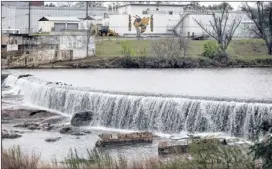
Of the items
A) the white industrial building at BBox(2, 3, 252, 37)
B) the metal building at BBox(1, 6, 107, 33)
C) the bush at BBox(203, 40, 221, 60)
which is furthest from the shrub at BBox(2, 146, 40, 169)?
the white industrial building at BBox(2, 3, 252, 37)

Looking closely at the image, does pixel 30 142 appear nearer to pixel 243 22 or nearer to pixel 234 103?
pixel 234 103

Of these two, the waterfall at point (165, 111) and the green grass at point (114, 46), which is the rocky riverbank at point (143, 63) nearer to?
the green grass at point (114, 46)

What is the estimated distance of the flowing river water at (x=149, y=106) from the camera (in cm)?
996

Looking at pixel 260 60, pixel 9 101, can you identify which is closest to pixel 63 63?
pixel 260 60

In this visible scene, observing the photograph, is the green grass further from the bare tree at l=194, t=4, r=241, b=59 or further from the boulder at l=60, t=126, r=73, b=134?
the boulder at l=60, t=126, r=73, b=134

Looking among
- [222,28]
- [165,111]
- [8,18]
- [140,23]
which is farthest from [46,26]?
[165,111]

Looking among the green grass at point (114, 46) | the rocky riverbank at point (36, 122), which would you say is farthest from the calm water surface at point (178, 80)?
the rocky riverbank at point (36, 122)

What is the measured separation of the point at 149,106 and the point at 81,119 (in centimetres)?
131

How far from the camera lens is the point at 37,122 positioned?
1179cm

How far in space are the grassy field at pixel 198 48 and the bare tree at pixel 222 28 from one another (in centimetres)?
32

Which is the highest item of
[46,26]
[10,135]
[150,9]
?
[150,9]

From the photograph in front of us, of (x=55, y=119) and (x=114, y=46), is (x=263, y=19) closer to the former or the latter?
(x=114, y=46)

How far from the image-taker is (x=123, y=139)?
9.94 metres

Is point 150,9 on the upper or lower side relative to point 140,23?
upper
